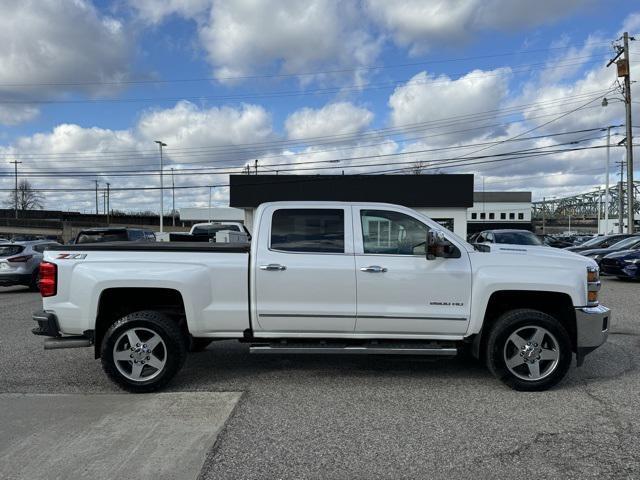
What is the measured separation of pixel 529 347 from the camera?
509 centimetres

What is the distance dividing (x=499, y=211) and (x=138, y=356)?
262ft

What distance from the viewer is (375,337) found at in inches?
204

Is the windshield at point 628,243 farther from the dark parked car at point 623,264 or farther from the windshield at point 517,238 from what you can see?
the windshield at point 517,238

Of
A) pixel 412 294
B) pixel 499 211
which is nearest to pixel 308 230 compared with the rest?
pixel 412 294

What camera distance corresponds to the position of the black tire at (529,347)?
199 inches

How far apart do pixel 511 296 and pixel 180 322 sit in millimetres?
3524

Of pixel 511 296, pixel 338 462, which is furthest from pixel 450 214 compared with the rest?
pixel 338 462

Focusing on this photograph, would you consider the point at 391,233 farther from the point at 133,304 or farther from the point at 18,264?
the point at 18,264

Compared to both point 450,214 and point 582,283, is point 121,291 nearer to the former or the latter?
point 582,283

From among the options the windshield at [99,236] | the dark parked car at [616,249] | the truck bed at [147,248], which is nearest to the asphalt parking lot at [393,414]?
the truck bed at [147,248]

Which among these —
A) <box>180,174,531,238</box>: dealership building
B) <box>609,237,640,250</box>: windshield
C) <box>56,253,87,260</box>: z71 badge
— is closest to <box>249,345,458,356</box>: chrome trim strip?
<box>56,253,87,260</box>: z71 badge

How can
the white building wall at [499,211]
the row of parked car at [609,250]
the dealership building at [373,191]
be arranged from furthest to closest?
1. the white building wall at [499,211]
2. the dealership building at [373,191]
3. the row of parked car at [609,250]

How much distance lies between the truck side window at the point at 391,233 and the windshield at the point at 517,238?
12.4 m

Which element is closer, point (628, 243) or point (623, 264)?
point (623, 264)
